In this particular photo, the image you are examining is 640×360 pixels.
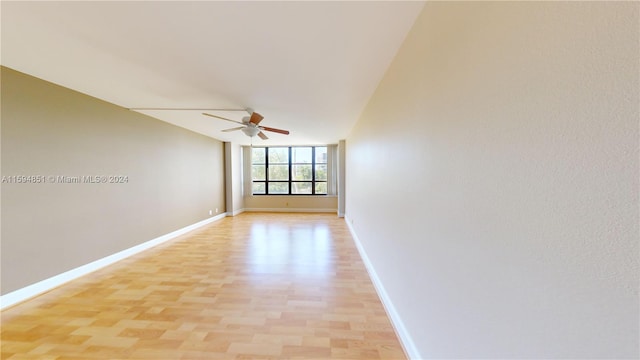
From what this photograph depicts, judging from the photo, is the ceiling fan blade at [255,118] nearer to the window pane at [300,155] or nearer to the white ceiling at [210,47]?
the white ceiling at [210,47]

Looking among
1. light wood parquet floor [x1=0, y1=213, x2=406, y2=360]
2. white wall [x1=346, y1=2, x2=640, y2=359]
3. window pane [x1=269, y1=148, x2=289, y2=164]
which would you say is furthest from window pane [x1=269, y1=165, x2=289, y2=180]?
white wall [x1=346, y1=2, x2=640, y2=359]

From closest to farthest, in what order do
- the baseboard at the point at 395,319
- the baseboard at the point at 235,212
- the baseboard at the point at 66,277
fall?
1. the baseboard at the point at 395,319
2. the baseboard at the point at 66,277
3. the baseboard at the point at 235,212

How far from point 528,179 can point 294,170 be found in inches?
296

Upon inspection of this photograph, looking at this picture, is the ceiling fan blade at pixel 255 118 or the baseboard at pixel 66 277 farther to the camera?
the ceiling fan blade at pixel 255 118

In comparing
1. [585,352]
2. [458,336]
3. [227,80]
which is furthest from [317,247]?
[585,352]

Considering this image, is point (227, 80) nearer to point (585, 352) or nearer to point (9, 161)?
point (9, 161)

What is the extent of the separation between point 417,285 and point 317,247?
108 inches

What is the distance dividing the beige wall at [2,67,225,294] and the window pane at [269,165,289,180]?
3.50 m

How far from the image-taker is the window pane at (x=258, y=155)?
811 centimetres

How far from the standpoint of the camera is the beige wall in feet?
8.01

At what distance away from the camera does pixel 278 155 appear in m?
8.07

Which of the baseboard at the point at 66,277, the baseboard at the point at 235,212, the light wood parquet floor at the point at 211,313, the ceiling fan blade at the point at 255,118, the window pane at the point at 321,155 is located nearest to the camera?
the light wood parquet floor at the point at 211,313

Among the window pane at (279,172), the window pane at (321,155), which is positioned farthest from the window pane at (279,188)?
the window pane at (321,155)

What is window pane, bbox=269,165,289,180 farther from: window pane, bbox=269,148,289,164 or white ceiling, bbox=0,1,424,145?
white ceiling, bbox=0,1,424,145
